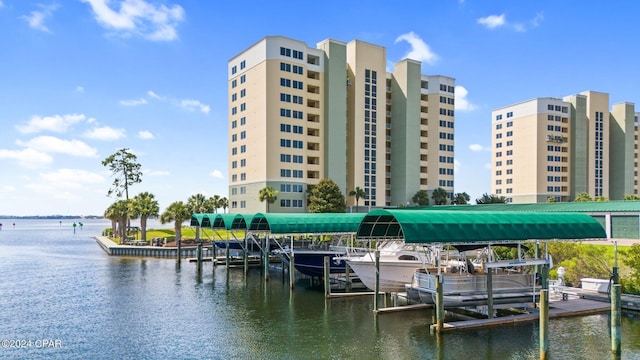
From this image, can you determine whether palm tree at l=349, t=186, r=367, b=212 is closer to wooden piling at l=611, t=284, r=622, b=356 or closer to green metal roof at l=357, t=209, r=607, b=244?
green metal roof at l=357, t=209, r=607, b=244

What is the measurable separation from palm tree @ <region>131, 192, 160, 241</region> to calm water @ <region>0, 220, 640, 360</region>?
37454 millimetres

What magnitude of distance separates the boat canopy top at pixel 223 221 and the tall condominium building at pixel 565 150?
95244mm

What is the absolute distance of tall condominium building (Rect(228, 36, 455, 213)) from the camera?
292 ft

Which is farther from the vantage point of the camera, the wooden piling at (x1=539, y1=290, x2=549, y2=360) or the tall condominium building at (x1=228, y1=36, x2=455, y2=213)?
the tall condominium building at (x1=228, y1=36, x2=455, y2=213)

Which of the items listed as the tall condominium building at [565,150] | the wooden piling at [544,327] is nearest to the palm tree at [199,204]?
the wooden piling at [544,327]

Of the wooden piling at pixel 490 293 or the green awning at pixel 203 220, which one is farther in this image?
the green awning at pixel 203 220

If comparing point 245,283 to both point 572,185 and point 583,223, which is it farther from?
point 572,185

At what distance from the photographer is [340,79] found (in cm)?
9638

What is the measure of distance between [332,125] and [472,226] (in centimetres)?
6889

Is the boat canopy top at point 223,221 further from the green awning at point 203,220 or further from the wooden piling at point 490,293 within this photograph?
the wooden piling at point 490,293

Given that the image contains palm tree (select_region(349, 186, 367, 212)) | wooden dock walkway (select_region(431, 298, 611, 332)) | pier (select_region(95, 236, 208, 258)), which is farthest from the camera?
palm tree (select_region(349, 186, 367, 212))

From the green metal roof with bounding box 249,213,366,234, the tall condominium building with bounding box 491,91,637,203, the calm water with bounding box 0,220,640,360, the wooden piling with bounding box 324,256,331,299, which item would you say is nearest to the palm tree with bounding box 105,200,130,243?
the calm water with bounding box 0,220,640,360

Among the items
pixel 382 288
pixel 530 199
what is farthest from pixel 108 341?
pixel 530 199

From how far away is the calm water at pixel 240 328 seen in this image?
23.2m
